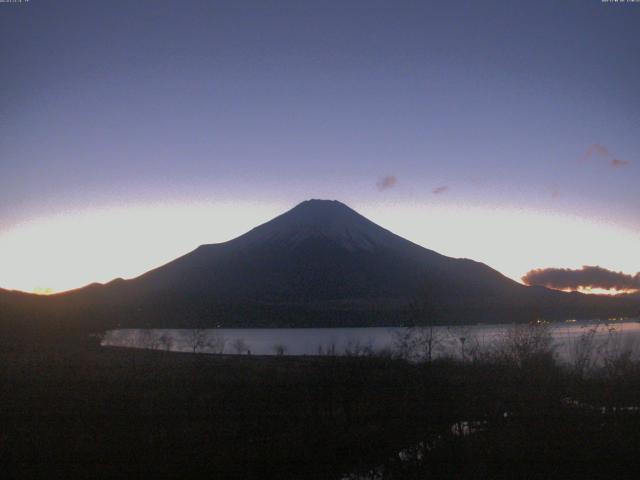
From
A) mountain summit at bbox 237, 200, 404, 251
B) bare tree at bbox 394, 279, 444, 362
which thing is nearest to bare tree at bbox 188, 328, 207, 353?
bare tree at bbox 394, 279, 444, 362

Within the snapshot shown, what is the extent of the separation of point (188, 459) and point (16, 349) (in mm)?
18218

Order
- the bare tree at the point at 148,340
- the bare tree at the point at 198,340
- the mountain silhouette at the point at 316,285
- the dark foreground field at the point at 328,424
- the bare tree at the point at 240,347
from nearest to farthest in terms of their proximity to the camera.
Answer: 1. the dark foreground field at the point at 328,424
2. the bare tree at the point at 240,347
3. the bare tree at the point at 198,340
4. the bare tree at the point at 148,340
5. the mountain silhouette at the point at 316,285

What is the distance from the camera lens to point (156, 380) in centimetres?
1752

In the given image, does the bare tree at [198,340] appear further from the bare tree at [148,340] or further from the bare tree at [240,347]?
the bare tree at [148,340]

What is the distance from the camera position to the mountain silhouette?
74.0 m

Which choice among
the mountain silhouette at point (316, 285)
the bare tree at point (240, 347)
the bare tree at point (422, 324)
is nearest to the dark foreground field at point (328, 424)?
the bare tree at point (422, 324)

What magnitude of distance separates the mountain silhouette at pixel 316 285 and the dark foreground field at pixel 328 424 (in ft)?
139

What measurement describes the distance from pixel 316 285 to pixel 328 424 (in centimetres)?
9339

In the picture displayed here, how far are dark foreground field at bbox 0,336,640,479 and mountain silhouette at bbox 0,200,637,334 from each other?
4246cm

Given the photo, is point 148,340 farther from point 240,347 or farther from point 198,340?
point 240,347

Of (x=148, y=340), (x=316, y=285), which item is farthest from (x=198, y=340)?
(x=316, y=285)

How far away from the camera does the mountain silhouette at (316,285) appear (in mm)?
74000

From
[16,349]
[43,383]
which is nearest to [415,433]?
[43,383]

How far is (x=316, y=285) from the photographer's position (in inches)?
4173
